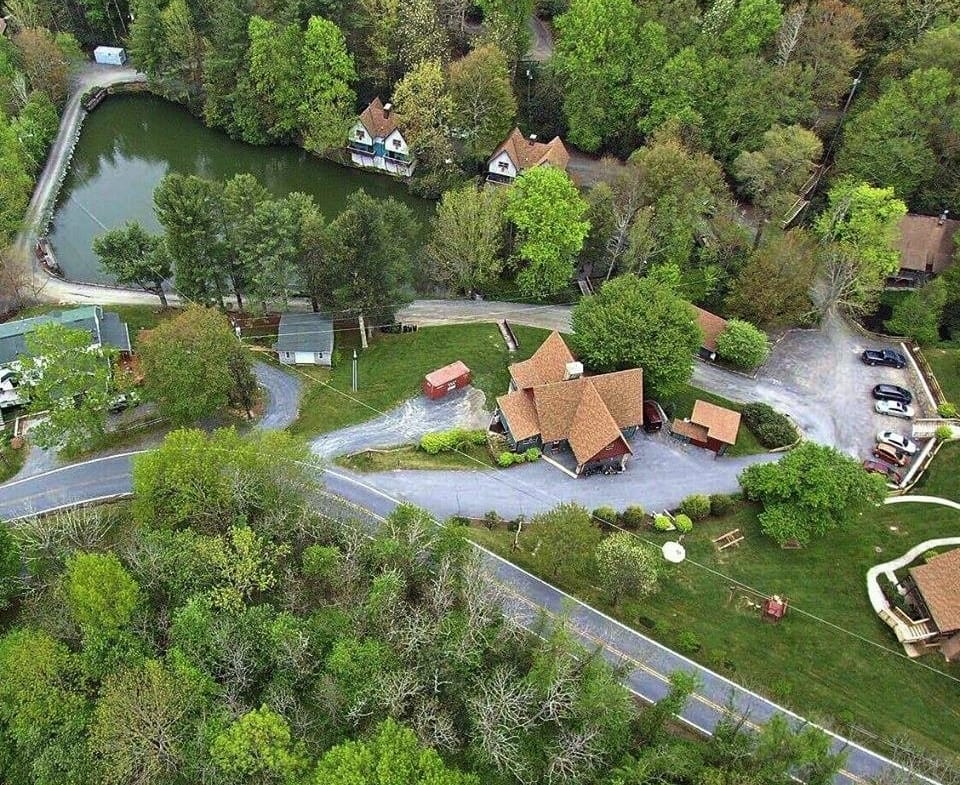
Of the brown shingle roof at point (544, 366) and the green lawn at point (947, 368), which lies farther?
the green lawn at point (947, 368)

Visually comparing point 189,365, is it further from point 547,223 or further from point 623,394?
point 547,223

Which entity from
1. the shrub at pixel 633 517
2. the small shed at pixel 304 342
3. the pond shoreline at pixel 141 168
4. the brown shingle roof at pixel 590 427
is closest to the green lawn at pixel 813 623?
the shrub at pixel 633 517

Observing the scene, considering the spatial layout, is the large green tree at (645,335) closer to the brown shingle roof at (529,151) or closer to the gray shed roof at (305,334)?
the gray shed roof at (305,334)

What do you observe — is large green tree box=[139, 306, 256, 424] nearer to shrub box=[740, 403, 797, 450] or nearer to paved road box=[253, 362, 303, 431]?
paved road box=[253, 362, 303, 431]

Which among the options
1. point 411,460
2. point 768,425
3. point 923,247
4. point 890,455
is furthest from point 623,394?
point 923,247

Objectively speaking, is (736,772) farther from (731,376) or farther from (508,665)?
(731,376)

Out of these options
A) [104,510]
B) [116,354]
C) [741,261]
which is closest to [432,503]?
[104,510]

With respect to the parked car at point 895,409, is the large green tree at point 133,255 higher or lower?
higher
